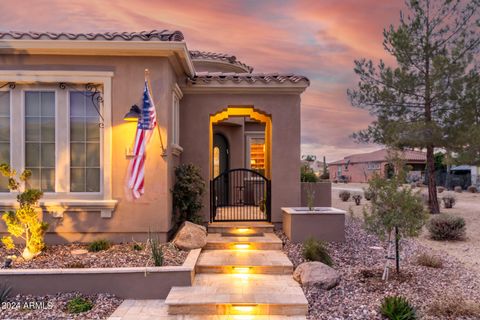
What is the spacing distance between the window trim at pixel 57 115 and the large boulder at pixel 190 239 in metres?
1.65

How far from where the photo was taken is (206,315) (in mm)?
5504

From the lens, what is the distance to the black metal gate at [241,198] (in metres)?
10.2

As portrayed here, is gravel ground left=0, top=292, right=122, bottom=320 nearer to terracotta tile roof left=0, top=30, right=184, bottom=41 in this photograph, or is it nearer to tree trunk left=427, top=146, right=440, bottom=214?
terracotta tile roof left=0, top=30, right=184, bottom=41

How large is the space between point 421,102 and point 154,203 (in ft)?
45.0

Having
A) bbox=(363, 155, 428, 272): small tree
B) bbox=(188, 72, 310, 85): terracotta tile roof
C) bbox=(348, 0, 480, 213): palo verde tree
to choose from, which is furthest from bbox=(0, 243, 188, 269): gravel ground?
bbox=(348, 0, 480, 213): palo verde tree

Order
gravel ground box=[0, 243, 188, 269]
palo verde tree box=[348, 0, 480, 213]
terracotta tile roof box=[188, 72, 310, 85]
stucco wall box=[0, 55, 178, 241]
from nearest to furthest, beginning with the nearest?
gravel ground box=[0, 243, 188, 269] < stucco wall box=[0, 55, 178, 241] < terracotta tile roof box=[188, 72, 310, 85] < palo verde tree box=[348, 0, 480, 213]

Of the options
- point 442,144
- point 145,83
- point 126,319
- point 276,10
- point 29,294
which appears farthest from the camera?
point 442,144

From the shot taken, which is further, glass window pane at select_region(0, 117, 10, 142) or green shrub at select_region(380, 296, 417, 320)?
glass window pane at select_region(0, 117, 10, 142)

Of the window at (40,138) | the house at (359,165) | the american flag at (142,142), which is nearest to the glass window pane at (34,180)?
the window at (40,138)

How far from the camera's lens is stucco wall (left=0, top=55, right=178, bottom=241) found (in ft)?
26.1

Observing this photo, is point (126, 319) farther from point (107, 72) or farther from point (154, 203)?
point (107, 72)

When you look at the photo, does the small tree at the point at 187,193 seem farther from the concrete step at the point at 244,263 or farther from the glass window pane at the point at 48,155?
the glass window pane at the point at 48,155

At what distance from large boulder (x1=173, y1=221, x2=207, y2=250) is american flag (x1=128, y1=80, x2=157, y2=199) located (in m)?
1.18

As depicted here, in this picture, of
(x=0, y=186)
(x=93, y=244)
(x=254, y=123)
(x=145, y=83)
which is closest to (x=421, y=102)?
(x=254, y=123)
